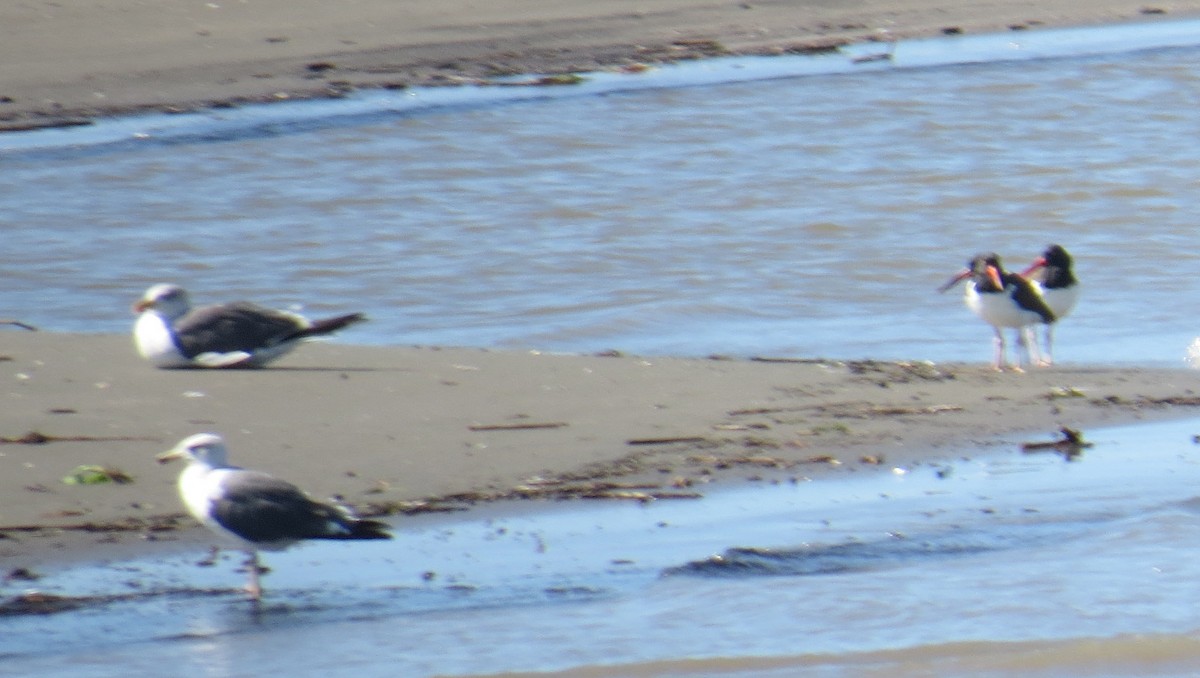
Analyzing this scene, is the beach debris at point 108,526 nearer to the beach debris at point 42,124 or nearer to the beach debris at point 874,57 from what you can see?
the beach debris at point 42,124

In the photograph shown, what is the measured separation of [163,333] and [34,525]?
180 cm

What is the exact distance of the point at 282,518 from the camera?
5.13 metres

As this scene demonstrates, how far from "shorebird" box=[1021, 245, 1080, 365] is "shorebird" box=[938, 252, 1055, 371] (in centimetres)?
10

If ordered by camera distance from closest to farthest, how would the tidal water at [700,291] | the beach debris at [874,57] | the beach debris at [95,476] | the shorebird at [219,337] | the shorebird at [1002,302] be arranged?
the tidal water at [700,291]
the beach debris at [95,476]
the shorebird at [219,337]
the shorebird at [1002,302]
the beach debris at [874,57]

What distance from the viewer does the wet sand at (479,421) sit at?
19.4ft

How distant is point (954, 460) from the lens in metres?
6.50

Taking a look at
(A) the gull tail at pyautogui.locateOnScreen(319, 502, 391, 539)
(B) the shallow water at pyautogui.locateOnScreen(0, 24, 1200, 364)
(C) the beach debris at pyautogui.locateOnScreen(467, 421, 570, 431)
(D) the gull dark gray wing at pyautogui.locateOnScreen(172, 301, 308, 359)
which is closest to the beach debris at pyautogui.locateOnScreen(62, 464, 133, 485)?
(A) the gull tail at pyautogui.locateOnScreen(319, 502, 391, 539)

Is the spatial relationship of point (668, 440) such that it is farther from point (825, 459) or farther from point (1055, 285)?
point (1055, 285)

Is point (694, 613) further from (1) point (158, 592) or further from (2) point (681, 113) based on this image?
(2) point (681, 113)

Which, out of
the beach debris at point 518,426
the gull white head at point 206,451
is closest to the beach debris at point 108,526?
the gull white head at point 206,451

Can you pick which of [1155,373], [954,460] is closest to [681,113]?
[1155,373]

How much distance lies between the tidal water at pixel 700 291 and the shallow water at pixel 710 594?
12mm

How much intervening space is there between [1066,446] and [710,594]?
189 centimetres

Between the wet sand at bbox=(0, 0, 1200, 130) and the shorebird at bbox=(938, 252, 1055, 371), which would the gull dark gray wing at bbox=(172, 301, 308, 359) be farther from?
the wet sand at bbox=(0, 0, 1200, 130)
